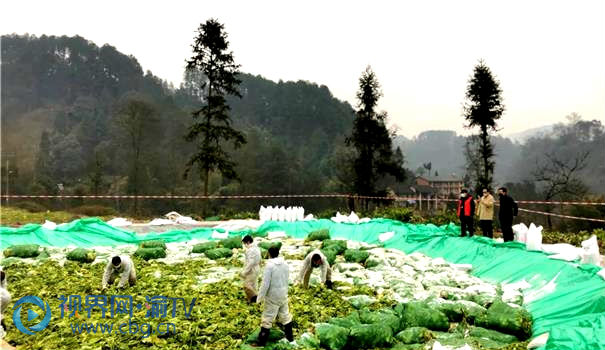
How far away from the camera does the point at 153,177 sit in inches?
1949

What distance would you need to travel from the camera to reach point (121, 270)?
8.90m

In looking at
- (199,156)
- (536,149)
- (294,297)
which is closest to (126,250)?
(294,297)

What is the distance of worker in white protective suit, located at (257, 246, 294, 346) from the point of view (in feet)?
21.2

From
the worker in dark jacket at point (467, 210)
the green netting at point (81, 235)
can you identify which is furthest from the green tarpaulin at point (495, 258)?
the worker in dark jacket at point (467, 210)

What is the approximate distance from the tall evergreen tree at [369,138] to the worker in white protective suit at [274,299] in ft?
74.0

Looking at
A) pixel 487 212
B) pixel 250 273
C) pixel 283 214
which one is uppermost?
pixel 487 212

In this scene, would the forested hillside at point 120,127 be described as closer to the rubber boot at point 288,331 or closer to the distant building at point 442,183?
the distant building at point 442,183

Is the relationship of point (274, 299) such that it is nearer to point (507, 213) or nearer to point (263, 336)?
point (263, 336)

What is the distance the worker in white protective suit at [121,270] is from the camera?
8.76 metres

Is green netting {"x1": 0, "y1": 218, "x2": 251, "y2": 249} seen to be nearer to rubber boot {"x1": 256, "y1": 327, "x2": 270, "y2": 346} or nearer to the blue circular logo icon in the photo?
the blue circular logo icon

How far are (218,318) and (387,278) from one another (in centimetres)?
399

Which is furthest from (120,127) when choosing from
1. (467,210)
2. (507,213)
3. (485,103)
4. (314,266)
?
(314,266)

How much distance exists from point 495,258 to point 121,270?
7.89 metres

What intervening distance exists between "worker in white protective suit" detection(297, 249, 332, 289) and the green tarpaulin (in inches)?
137
